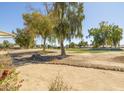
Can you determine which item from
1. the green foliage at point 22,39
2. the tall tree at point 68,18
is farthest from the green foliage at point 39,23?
the green foliage at point 22,39

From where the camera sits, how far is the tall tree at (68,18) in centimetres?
2877

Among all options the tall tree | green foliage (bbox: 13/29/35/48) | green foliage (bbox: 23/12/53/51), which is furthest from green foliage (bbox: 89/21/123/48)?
Answer: the tall tree

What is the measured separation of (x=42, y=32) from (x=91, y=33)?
33.9 m

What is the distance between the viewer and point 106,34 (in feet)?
208

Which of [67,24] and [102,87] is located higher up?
[67,24]

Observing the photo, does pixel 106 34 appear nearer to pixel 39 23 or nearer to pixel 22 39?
pixel 22 39

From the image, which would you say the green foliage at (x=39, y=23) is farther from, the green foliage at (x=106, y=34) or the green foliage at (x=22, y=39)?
the green foliage at (x=106, y=34)

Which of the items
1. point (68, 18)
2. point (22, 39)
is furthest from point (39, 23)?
point (22, 39)

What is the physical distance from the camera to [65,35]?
96.4 ft

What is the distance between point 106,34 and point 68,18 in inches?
1442

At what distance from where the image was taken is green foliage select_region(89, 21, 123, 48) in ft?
208

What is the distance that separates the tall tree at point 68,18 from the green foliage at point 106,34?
35385 mm

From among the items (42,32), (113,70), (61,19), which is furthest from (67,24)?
(113,70)

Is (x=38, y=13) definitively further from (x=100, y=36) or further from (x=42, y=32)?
(x=100, y=36)
